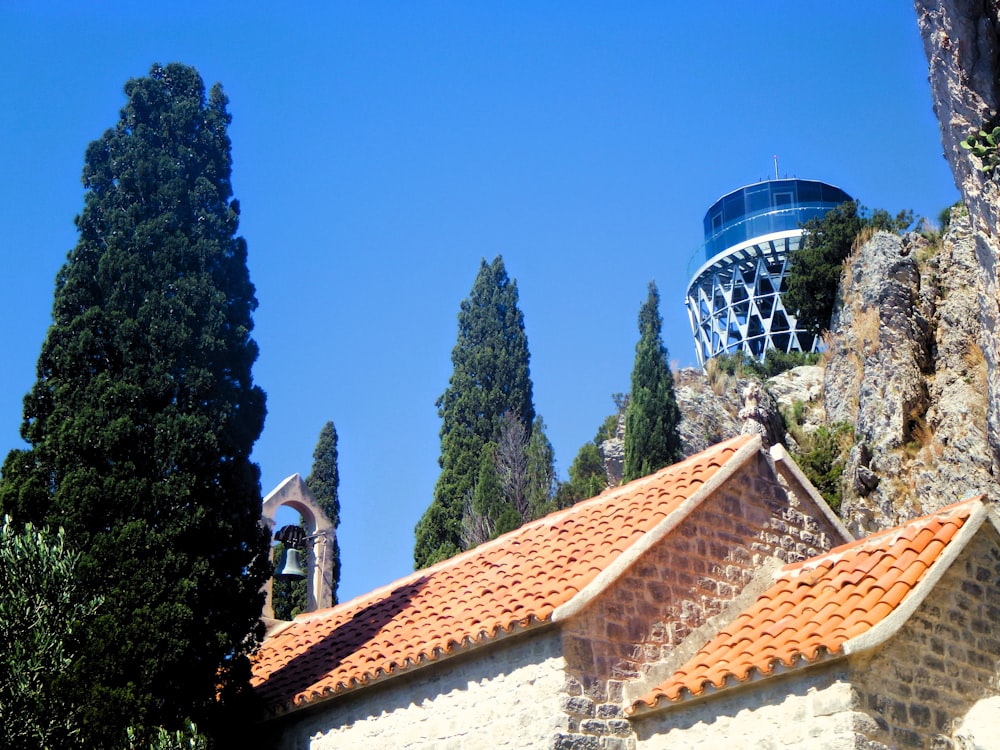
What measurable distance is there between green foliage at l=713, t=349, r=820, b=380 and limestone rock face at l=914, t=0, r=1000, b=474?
2613cm

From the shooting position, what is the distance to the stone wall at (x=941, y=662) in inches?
352

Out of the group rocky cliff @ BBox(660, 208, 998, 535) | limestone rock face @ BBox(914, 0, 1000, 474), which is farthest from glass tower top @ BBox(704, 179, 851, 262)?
limestone rock face @ BBox(914, 0, 1000, 474)

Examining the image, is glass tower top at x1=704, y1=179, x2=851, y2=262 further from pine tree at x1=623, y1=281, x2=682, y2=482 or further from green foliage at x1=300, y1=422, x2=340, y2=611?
green foliage at x1=300, y1=422, x2=340, y2=611

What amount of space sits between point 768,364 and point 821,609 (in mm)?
28951

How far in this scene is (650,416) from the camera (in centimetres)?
2591

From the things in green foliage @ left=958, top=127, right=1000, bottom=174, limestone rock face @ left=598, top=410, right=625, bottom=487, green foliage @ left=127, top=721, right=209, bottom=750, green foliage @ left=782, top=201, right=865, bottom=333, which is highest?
green foliage @ left=782, top=201, right=865, bottom=333

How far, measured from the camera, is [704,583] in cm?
1144

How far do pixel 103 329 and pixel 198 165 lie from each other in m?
3.25

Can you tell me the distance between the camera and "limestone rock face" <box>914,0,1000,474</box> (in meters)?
9.21

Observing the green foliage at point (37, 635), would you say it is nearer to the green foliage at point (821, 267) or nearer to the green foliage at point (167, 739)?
the green foliage at point (167, 739)

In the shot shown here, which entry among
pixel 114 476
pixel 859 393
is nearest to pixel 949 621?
pixel 114 476

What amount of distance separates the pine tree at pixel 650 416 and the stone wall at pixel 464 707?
45.1ft

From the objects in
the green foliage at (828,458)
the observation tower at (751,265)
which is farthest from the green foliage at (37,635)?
the observation tower at (751,265)

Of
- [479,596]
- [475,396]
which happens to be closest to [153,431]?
[479,596]
